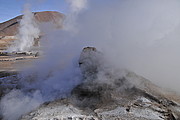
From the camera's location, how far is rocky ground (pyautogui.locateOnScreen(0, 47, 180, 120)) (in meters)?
4.86

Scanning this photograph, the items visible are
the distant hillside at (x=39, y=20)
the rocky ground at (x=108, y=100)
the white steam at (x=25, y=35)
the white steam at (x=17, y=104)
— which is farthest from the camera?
the distant hillside at (x=39, y=20)

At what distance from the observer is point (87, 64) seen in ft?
23.0

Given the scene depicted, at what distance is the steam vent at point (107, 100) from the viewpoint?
4.86m

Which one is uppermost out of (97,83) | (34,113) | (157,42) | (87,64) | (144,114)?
(157,42)

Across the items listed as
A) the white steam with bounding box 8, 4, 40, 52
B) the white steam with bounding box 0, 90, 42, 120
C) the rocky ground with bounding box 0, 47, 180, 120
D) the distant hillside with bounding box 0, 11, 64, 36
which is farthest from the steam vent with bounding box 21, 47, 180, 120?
the distant hillside with bounding box 0, 11, 64, 36

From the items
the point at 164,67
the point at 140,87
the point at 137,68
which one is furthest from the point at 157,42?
the point at 140,87

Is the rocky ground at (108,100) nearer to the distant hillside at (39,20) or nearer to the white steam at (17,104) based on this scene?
the white steam at (17,104)

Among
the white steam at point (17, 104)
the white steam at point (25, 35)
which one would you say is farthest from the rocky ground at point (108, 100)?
the white steam at point (25, 35)

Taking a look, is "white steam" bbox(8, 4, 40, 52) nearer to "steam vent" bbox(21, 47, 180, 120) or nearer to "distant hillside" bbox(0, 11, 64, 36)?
"steam vent" bbox(21, 47, 180, 120)

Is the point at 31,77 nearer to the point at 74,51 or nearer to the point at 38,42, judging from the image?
the point at 74,51

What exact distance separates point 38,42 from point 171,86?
25.6m

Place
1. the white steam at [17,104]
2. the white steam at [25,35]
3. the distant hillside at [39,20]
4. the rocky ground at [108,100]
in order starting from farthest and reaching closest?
the distant hillside at [39,20], the white steam at [25,35], the white steam at [17,104], the rocky ground at [108,100]

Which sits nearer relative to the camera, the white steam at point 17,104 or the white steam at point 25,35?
the white steam at point 17,104

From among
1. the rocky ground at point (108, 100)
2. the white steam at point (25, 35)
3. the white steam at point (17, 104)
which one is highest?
the white steam at point (25, 35)
